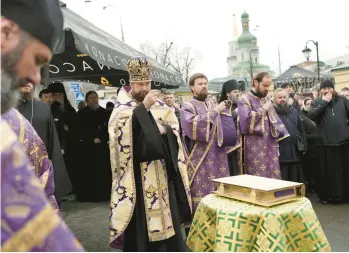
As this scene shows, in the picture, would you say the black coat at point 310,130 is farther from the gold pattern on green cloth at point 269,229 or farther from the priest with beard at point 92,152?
the gold pattern on green cloth at point 269,229

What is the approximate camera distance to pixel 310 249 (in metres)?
2.40

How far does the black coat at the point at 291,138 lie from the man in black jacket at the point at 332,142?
28 cm

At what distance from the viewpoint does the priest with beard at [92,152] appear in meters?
7.70

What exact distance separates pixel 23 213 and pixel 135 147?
2880 mm

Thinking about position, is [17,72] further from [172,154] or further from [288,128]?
[288,128]

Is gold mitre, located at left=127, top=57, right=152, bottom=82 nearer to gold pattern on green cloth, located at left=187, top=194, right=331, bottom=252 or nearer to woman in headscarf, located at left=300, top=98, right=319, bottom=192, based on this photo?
gold pattern on green cloth, located at left=187, top=194, right=331, bottom=252

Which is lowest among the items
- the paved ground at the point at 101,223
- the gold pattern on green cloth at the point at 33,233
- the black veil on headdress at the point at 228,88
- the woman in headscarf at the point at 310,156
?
the paved ground at the point at 101,223

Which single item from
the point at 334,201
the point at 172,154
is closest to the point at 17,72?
the point at 172,154

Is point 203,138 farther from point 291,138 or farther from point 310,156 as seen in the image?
point 310,156

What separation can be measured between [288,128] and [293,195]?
3851 mm

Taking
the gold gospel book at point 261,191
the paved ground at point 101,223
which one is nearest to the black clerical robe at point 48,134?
the paved ground at point 101,223

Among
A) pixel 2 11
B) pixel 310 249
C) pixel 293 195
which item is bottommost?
pixel 310 249

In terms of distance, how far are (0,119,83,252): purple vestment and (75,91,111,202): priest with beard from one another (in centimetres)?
696

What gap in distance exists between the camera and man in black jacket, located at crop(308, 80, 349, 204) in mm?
6051
